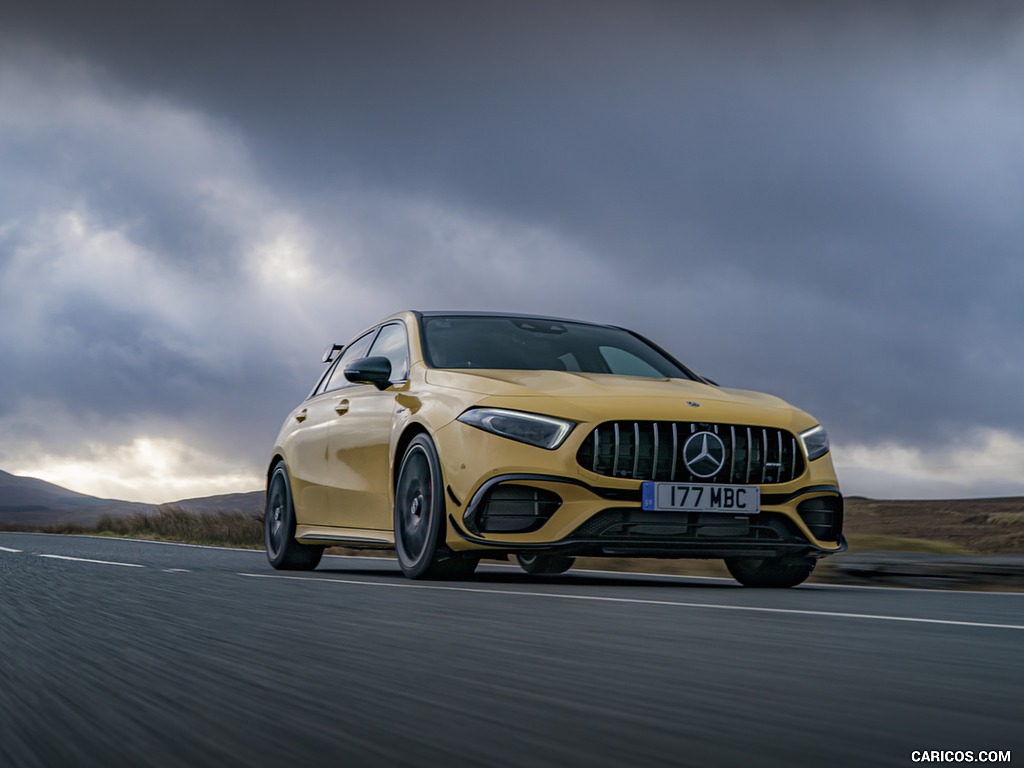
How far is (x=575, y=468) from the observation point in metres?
7.94

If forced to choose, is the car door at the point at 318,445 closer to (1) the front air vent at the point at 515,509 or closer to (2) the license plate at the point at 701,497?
(1) the front air vent at the point at 515,509

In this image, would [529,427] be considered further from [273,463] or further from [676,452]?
[273,463]

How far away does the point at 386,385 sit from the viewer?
945 centimetres

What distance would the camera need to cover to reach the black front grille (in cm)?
801

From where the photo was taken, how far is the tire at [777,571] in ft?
29.0

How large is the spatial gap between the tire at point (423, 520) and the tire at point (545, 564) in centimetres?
201

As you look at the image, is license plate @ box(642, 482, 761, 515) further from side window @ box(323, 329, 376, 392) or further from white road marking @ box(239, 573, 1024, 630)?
side window @ box(323, 329, 376, 392)

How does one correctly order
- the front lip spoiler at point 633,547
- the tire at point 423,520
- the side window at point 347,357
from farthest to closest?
1. the side window at point 347,357
2. the tire at point 423,520
3. the front lip spoiler at point 633,547

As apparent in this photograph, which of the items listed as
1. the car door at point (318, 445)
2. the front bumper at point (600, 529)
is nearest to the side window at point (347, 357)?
the car door at point (318, 445)

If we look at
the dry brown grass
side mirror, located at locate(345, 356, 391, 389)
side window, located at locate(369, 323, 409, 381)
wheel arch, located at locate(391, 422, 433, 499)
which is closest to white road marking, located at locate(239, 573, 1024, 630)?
wheel arch, located at locate(391, 422, 433, 499)

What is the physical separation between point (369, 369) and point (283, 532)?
254 centimetres

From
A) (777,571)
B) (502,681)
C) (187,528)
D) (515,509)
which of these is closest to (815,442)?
(777,571)

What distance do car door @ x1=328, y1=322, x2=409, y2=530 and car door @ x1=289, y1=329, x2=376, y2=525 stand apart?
113mm

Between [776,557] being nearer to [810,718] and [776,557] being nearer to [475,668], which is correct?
[475,668]
